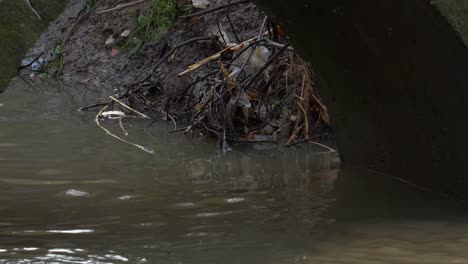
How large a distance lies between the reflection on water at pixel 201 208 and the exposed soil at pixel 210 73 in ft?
0.98

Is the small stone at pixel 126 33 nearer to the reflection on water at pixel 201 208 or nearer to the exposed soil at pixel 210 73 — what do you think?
the exposed soil at pixel 210 73

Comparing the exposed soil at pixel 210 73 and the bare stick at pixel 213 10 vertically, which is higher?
the bare stick at pixel 213 10

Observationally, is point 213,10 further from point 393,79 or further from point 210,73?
point 393,79

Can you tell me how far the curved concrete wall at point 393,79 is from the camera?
3.96m

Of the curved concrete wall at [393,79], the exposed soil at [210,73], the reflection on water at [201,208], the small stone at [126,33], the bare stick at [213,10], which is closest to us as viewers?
the reflection on water at [201,208]

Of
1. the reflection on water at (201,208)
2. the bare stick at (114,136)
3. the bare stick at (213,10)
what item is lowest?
the reflection on water at (201,208)

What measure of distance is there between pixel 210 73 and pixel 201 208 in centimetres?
268

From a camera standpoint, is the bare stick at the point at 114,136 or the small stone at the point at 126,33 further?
the small stone at the point at 126,33

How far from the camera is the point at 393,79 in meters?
4.46

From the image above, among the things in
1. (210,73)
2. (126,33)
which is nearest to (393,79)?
(210,73)

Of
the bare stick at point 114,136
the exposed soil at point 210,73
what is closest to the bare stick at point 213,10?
the exposed soil at point 210,73

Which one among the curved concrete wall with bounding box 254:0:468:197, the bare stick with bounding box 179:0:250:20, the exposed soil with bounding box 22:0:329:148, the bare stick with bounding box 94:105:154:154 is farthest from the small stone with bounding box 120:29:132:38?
the curved concrete wall with bounding box 254:0:468:197

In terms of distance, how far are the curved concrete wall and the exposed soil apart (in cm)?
116

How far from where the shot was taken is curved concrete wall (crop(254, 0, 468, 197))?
3.96m
